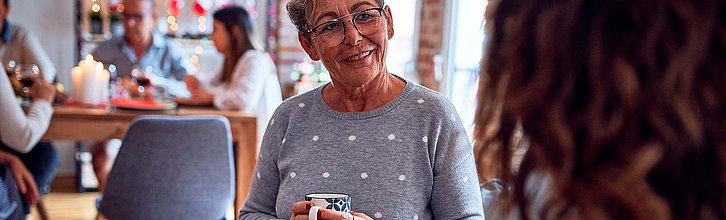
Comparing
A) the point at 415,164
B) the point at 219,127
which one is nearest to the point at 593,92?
the point at 415,164

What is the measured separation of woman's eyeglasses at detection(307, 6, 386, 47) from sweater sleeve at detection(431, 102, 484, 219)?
228 millimetres

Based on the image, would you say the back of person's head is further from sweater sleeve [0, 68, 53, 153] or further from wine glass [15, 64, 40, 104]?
sweater sleeve [0, 68, 53, 153]

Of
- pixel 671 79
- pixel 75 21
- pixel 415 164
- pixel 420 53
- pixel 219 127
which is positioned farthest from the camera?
pixel 75 21

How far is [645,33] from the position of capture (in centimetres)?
43

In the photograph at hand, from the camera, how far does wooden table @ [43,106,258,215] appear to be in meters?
2.62

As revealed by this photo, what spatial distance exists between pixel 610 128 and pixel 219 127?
2.02 meters

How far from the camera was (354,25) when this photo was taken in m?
1.33

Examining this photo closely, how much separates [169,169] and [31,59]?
175 cm

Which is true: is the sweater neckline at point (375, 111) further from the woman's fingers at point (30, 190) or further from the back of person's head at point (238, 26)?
the back of person's head at point (238, 26)

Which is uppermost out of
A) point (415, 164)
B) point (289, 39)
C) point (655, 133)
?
point (655, 133)

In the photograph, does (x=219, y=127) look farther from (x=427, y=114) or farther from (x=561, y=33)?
(x=561, y=33)

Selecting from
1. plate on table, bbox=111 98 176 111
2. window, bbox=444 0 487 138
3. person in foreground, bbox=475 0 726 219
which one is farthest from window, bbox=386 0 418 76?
person in foreground, bbox=475 0 726 219

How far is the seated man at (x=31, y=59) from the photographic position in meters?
2.78

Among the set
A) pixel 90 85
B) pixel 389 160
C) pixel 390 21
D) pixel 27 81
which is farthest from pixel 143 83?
pixel 389 160
